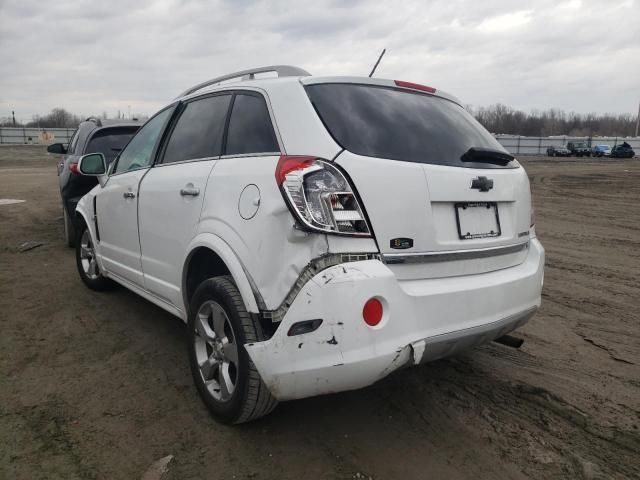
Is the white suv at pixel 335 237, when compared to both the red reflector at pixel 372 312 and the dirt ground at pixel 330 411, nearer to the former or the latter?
the red reflector at pixel 372 312

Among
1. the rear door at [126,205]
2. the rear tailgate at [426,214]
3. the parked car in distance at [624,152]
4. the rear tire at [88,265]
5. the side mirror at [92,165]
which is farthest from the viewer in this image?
the parked car in distance at [624,152]

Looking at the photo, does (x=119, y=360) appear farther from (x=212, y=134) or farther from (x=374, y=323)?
(x=374, y=323)

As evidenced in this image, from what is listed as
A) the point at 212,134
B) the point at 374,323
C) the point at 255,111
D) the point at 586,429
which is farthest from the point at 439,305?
the point at 212,134

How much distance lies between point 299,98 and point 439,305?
4.02ft

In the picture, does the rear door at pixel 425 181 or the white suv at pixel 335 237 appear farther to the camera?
the rear door at pixel 425 181

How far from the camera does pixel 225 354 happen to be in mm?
2764

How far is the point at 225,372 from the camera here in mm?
2777

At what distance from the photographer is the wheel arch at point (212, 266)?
96.6 inches

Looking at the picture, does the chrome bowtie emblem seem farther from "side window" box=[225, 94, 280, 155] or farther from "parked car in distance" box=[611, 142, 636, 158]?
"parked car in distance" box=[611, 142, 636, 158]

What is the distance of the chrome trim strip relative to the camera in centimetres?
233

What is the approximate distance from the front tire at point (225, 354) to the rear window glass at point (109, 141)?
5.06 m

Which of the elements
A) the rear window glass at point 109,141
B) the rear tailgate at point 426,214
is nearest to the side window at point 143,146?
the rear tailgate at point 426,214

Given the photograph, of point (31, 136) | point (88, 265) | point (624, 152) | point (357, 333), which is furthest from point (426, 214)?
point (31, 136)

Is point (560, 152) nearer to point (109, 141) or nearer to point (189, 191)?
point (109, 141)
